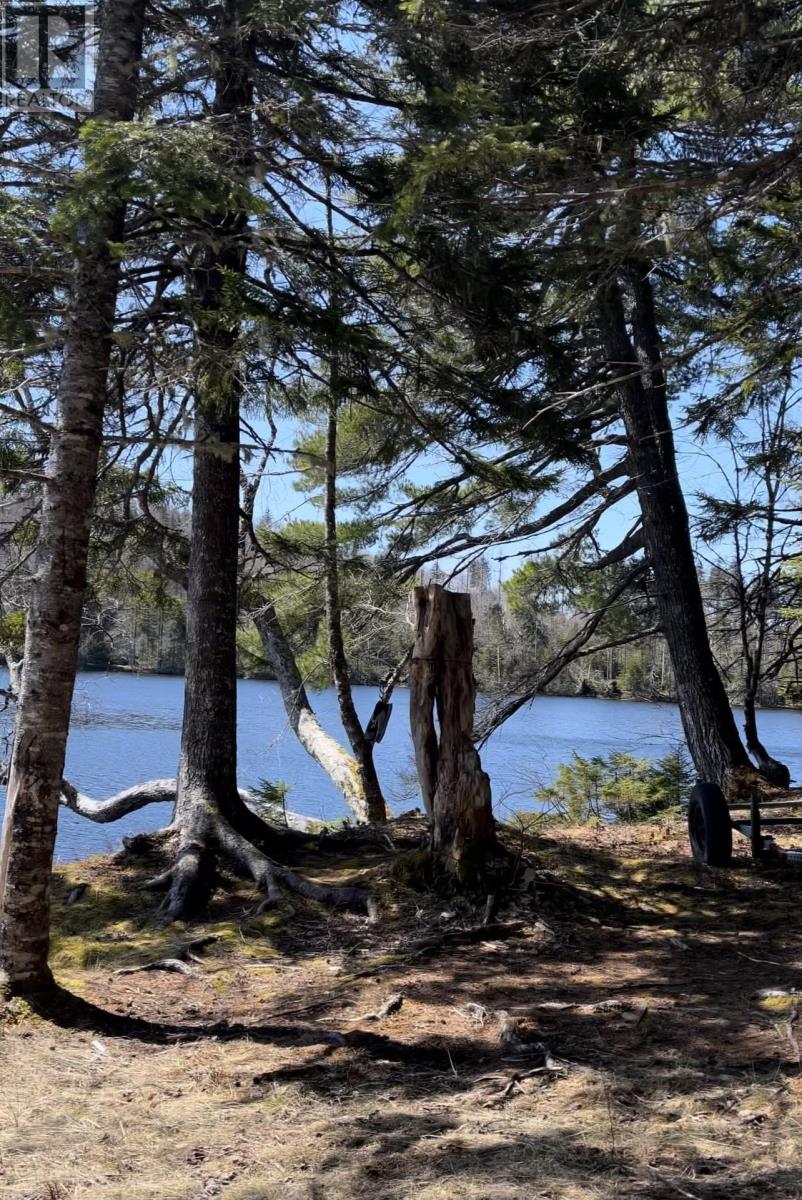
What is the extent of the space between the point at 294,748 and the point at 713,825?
667 inches

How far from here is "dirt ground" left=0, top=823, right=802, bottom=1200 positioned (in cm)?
310

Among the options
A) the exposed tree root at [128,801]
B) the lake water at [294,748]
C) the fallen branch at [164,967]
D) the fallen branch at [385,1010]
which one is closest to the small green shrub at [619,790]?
the lake water at [294,748]

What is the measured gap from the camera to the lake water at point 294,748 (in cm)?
1464

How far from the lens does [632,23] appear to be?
5848 millimetres

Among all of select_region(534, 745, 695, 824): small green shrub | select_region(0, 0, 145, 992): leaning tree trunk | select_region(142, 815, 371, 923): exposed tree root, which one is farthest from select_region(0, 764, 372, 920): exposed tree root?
select_region(534, 745, 695, 824): small green shrub

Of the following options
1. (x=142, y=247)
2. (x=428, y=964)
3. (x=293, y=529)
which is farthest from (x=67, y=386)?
(x=293, y=529)

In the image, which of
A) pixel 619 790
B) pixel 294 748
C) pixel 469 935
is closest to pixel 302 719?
pixel 619 790

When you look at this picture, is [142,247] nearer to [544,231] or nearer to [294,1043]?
[544,231]

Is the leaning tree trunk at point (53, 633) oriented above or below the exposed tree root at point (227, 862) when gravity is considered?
above

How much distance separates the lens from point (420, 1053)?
4238mm

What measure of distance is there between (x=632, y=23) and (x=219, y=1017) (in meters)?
5.99

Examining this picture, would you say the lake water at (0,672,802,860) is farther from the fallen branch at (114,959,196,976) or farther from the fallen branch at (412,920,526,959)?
the fallen branch at (114,959,196,976)

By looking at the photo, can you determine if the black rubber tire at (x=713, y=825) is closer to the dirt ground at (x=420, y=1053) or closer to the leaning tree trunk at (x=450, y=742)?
the dirt ground at (x=420, y=1053)

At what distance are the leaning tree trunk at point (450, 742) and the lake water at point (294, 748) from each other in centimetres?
207
